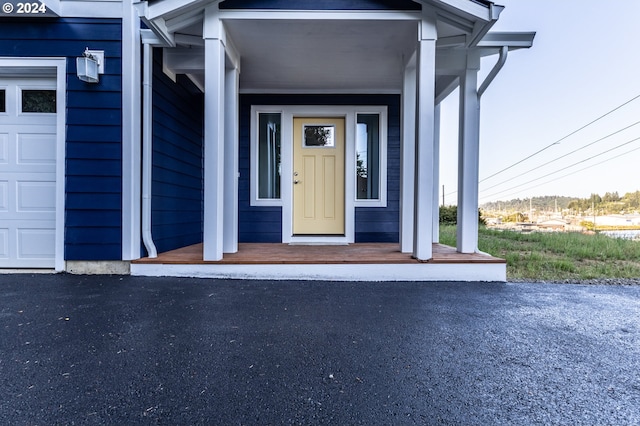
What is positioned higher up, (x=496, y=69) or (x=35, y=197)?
(x=496, y=69)

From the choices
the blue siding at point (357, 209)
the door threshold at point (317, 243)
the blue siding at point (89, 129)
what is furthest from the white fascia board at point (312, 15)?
the door threshold at point (317, 243)

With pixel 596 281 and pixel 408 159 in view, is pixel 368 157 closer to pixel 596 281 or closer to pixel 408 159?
pixel 408 159

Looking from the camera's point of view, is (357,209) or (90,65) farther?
(357,209)

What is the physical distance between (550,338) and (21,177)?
424 cm

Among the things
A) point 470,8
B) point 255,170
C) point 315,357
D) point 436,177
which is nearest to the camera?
point 315,357

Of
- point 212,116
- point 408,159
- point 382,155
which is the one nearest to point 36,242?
point 212,116

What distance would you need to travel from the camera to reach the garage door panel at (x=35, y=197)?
3.02 m

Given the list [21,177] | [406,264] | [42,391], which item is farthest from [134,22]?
[406,264]

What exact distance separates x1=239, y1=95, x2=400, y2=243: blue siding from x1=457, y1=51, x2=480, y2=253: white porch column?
1289 millimetres

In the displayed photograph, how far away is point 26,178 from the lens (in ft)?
9.91

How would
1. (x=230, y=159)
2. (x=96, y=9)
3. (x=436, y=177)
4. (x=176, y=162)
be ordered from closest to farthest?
(x=96, y=9), (x=230, y=159), (x=176, y=162), (x=436, y=177)

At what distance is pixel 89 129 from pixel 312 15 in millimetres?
2187

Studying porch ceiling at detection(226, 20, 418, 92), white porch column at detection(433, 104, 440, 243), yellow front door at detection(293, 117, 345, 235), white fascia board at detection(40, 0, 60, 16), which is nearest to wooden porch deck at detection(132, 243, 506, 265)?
white porch column at detection(433, 104, 440, 243)

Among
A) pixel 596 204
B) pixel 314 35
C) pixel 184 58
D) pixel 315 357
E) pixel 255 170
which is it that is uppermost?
pixel 314 35
